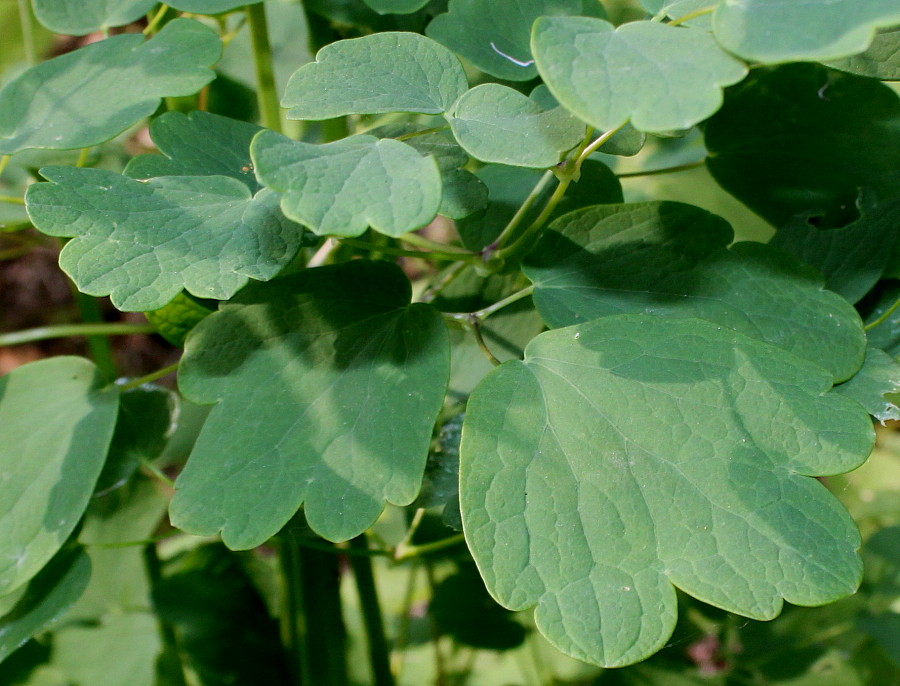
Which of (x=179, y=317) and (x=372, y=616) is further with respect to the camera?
(x=372, y=616)

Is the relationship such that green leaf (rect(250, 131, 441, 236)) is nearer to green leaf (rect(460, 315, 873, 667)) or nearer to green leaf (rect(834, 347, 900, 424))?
green leaf (rect(460, 315, 873, 667))

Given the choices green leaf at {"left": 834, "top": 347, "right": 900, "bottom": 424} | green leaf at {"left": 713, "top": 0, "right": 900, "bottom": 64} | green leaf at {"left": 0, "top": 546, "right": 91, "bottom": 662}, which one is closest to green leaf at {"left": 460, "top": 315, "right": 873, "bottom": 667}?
green leaf at {"left": 834, "top": 347, "right": 900, "bottom": 424}

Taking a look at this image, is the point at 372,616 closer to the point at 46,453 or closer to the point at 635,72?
the point at 46,453

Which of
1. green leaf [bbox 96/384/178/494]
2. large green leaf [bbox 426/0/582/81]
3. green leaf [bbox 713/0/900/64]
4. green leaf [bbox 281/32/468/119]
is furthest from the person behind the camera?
green leaf [bbox 96/384/178/494]

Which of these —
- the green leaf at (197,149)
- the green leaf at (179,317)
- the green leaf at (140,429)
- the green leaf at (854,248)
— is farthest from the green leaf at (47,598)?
the green leaf at (854,248)

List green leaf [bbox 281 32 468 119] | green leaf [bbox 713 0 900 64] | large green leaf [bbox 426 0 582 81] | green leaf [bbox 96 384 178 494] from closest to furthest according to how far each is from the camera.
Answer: green leaf [bbox 713 0 900 64], green leaf [bbox 281 32 468 119], large green leaf [bbox 426 0 582 81], green leaf [bbox 96 384 178 494]

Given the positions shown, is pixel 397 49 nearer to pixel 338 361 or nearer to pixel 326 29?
pixel 338 361

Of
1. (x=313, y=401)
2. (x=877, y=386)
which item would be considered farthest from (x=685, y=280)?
(x=313, y=401)

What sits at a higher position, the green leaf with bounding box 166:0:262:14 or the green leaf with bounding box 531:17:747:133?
the green leaf with bounding box 531:17:747:133
